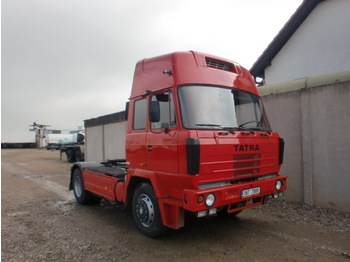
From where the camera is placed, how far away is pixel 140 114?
15.3 feet

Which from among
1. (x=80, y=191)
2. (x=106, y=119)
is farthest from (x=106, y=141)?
(x=80, y=191)

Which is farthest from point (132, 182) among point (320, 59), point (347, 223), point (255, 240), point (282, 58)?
point (282, 58)

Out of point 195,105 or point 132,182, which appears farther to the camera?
point 132,182

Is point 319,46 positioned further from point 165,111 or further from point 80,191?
point 80,191

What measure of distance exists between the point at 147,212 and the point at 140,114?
66.3 inches

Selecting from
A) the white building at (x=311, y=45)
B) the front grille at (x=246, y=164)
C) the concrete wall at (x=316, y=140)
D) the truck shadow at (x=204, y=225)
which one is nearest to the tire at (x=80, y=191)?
the truck shadow at (x=204, y=225)

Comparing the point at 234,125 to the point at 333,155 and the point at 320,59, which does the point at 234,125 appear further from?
the point at 320,59

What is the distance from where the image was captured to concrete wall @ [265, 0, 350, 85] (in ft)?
29.0

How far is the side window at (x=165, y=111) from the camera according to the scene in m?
3.88

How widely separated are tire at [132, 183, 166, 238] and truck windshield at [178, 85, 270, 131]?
1.39 meters

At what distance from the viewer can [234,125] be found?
403 centimetres

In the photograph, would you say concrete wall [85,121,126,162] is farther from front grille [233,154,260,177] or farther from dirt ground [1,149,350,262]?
front grille [233,154,260,177]

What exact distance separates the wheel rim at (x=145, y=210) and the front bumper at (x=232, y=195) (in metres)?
0.93

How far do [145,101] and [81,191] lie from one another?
3511 mm
